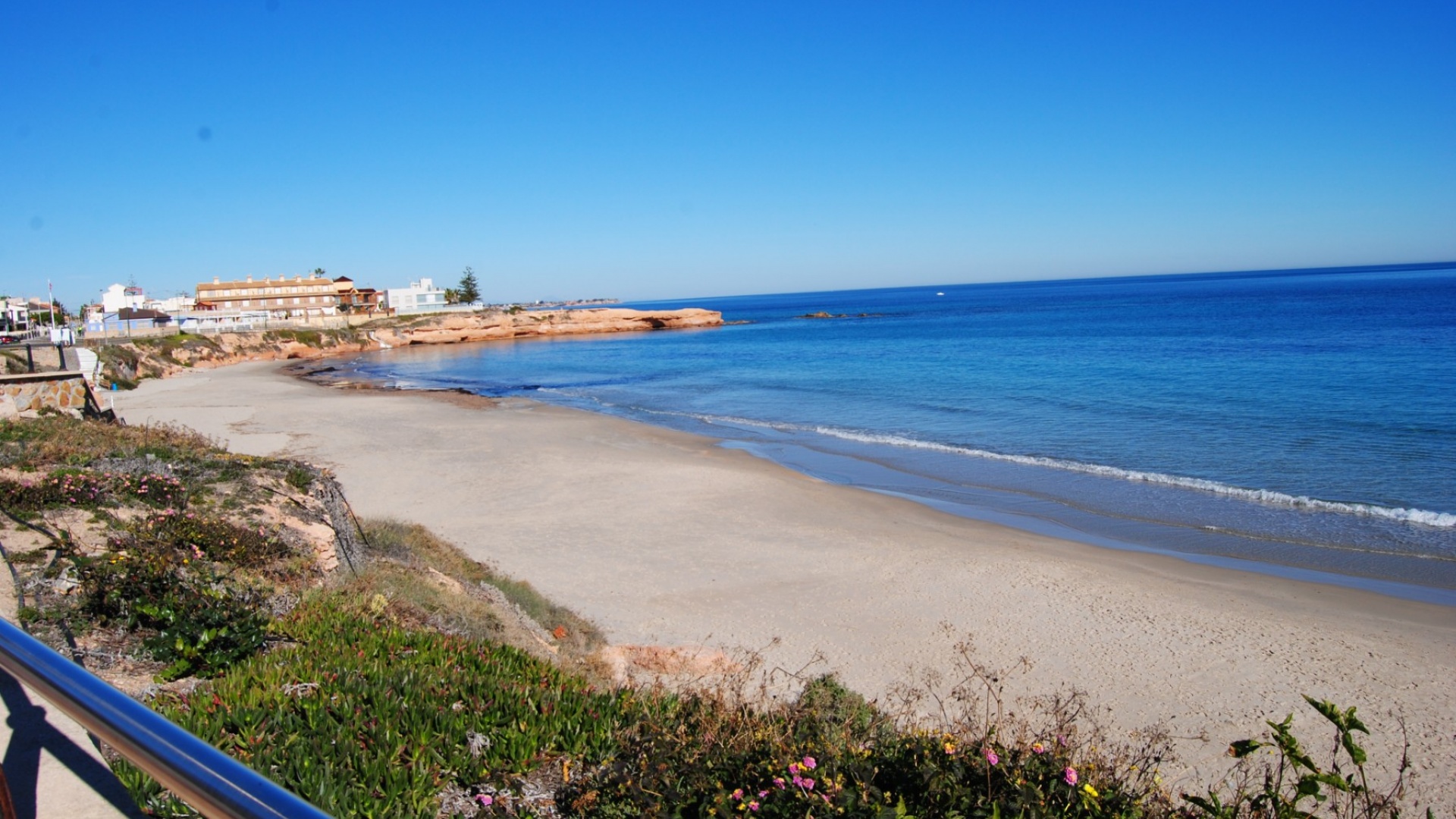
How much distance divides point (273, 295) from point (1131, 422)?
105896 millimetres

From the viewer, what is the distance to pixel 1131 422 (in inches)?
955

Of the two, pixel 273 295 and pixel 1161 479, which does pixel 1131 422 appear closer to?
pixel 1161 479

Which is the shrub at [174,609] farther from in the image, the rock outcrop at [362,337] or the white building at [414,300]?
the white building at [414,300]

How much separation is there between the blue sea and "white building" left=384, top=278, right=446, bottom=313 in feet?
192

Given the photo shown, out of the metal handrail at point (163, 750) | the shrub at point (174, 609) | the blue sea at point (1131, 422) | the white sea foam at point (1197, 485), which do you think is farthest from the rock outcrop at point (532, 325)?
the metal handrail at point (163, 750)

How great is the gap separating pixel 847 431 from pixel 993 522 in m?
10.9

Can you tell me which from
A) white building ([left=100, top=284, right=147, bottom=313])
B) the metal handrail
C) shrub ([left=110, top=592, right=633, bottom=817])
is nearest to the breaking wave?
shrub ([left=110, top=592, right=633, bottom=817])

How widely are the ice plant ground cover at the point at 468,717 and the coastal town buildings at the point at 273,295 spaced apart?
104 meters

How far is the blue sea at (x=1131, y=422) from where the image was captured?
1395 centimetres

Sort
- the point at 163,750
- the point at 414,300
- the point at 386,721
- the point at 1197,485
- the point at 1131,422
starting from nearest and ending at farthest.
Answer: the point at 163,750 → the point at 386,721 → the point at 1197,485 → the point at 1131,422 → the point at 414,300

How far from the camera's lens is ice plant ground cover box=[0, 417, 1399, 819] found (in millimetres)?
3793

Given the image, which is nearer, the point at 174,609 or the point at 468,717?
the point at 468,717

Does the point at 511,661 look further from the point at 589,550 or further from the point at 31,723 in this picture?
the point at 589,550

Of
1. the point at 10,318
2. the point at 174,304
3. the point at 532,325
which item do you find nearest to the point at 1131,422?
the point at 10,318
